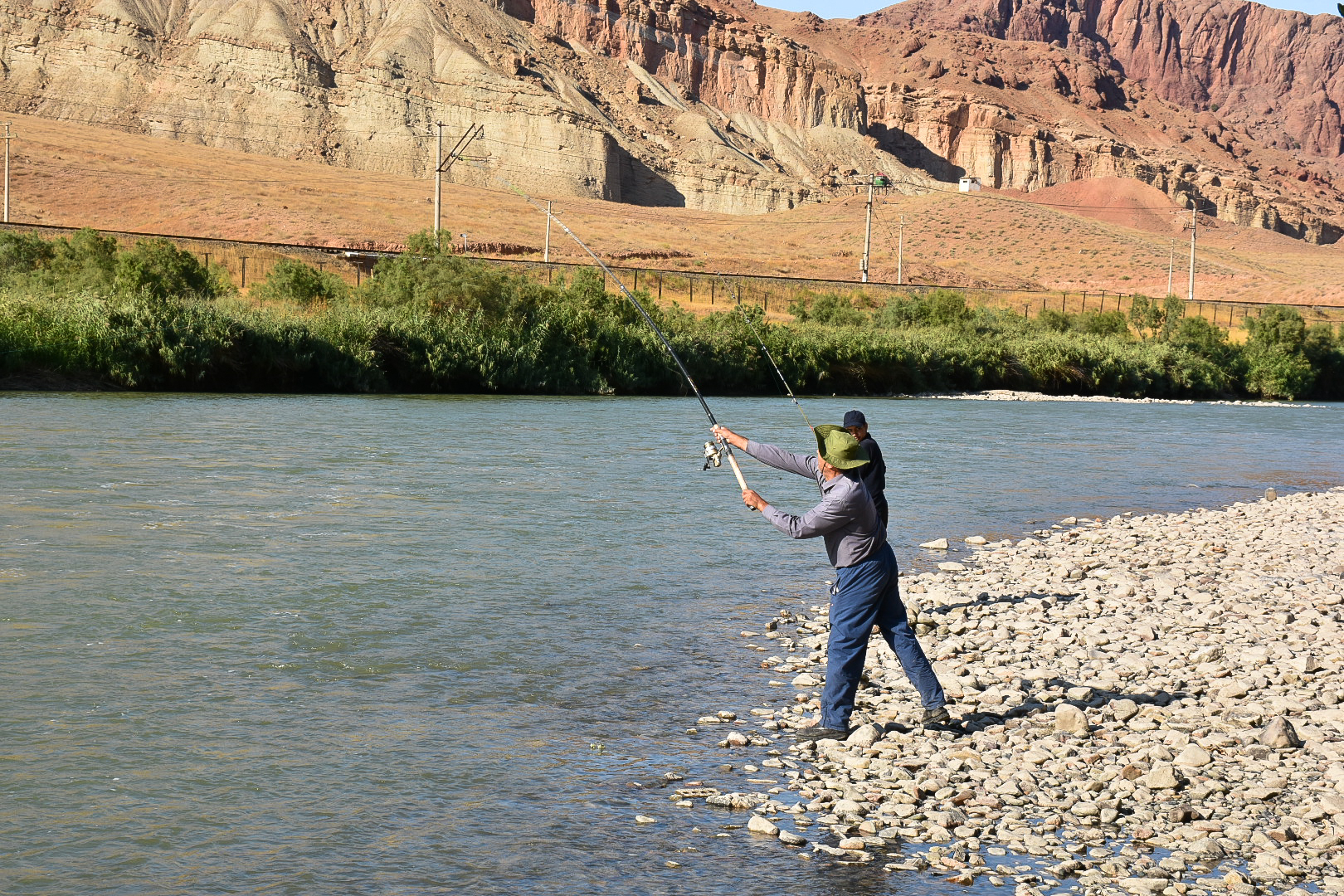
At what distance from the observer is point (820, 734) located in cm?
743

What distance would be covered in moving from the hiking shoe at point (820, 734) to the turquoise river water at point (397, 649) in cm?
56

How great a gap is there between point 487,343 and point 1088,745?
33.3 metres

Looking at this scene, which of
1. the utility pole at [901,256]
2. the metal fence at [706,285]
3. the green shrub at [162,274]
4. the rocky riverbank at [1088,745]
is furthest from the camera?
the utility pole at [901,256]

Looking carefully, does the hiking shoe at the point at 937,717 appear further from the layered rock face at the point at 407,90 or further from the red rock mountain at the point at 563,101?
the red rock mountain at the point at 563,101

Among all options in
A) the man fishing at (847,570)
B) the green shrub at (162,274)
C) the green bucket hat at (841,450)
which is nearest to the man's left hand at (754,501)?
the man fishing at (847,570)

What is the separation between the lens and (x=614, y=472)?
2116 centimetres

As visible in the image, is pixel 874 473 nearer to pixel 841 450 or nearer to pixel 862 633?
pixel 862 633

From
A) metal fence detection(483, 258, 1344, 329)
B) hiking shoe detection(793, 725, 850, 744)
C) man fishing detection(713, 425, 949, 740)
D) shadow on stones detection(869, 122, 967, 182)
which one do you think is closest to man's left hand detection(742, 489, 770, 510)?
man fishing detection(713, 425, 949, 740)

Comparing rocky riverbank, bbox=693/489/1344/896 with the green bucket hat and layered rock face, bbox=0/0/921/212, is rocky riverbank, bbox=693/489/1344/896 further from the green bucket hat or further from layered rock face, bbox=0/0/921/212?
layered rock face, bbox=0/0/921/212

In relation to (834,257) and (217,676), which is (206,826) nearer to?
(217,676)

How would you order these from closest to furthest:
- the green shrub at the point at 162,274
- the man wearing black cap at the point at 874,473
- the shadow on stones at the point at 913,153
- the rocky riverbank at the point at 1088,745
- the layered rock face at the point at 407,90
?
the rocky riverbank at the point at 1088,745 → the man wearing black cap at the point at 874,473 → the green shrub at the point at 162,274 → the layered rock face at the point at 407,90 → the shadow on stones at the point at 913,153

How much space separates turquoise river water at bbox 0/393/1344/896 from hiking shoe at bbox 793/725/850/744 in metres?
0.56

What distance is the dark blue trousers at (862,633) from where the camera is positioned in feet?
23.7

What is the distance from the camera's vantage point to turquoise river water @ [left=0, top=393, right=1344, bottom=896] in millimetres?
6016
